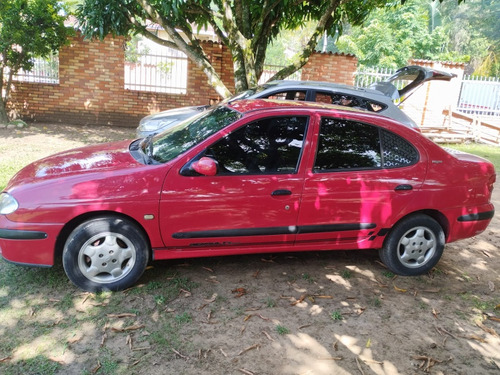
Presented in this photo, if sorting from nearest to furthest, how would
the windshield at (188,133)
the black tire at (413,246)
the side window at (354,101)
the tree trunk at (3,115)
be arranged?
1. the windshield at (188,133)
2. the black tire at (413,246)
3. the side window at (354,101)
4. the tree trunk at (3,115)

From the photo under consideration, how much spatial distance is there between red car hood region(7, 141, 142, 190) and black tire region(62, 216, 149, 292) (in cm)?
48

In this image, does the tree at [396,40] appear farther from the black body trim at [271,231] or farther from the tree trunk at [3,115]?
the black body trim at [271,231]

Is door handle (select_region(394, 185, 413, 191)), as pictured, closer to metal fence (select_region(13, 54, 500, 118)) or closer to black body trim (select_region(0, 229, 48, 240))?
black body trim (select_region(0, 229, 48, 240))

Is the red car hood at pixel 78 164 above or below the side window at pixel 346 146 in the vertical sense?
below

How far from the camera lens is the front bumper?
3.48 m

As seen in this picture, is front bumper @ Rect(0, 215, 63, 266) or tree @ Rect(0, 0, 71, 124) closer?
front bumper @ Rect(0, 215, 63, 266)

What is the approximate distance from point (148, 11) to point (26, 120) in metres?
5.49

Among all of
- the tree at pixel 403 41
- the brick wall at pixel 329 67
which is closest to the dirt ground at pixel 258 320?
the brick wall at pixel 329 67

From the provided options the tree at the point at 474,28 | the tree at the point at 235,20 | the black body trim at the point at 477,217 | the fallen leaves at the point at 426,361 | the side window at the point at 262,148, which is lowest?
the fallen leaves at the point at 426,361

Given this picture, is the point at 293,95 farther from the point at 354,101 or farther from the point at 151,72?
the point at 151,72

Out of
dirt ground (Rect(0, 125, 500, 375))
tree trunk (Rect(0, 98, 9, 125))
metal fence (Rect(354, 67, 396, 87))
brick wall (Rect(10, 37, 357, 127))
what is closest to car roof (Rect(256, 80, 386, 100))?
dirt ground (Rect(0, 125, 500, 375))

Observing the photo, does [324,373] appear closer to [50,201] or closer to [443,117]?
[50,201]

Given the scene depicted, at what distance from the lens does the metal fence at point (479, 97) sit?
1661 centimetres

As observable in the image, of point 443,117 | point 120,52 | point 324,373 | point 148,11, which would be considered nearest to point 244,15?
point 148,11
